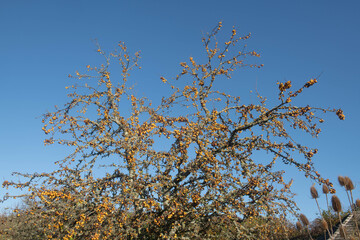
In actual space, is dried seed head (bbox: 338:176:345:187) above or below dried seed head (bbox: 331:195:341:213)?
above

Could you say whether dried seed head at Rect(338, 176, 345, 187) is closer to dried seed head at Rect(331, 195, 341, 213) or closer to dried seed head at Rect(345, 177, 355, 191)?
dried seed head at Rect(345, 177, 355, 191)

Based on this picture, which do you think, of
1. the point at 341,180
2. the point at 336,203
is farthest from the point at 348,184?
the point at 336,203

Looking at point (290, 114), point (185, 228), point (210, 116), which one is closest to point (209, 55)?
point (210, 116)

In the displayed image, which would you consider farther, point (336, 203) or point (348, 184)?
point (348, 184)

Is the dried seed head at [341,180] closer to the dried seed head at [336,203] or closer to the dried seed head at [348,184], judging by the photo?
the dried seed head at [348,184]

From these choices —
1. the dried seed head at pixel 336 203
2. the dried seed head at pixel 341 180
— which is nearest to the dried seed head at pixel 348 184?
the dried seed head at pixel 341 180

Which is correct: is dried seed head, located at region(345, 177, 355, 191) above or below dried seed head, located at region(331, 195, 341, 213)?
above

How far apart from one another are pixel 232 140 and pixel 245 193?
5.76 feet

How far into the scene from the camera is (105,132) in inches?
424

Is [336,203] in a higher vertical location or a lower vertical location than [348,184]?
lower

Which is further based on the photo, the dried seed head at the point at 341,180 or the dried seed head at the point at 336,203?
the dried seed head at the point at 341,180

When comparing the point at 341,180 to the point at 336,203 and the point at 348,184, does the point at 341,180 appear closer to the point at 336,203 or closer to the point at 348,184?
the point at 348,184

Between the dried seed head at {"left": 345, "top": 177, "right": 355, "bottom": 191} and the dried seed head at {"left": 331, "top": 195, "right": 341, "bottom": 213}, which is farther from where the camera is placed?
the dried seed head at {"left": 345, "top": 177, "right": 355, "bottom": 191}

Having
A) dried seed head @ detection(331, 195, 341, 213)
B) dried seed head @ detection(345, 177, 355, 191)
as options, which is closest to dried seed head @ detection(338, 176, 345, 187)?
dried seed head @ detection(345, 177, 355, 191)
